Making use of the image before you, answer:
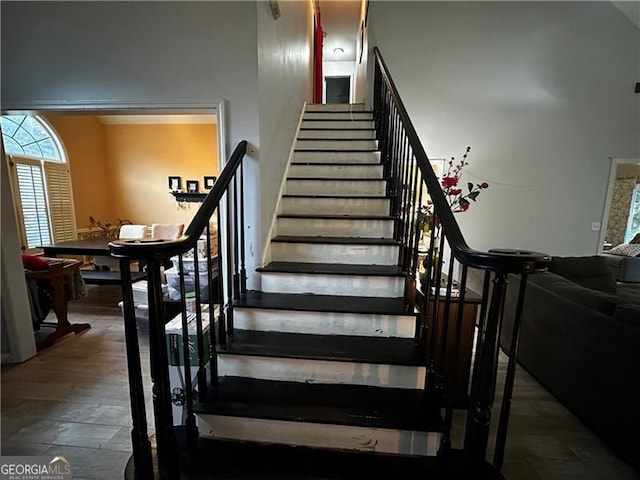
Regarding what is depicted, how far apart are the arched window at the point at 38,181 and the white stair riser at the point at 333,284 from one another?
5.11 meters

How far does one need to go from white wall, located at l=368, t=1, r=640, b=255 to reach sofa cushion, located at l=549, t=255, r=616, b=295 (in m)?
1.56

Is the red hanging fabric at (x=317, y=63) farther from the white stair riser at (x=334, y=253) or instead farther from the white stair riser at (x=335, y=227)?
the white stair riser at (x=334, y=253)

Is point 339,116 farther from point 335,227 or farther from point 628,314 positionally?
point 628,314

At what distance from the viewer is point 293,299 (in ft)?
6.31

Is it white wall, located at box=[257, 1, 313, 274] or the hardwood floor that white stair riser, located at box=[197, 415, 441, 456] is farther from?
white wall, located at box=[257, 1, 313, 274]

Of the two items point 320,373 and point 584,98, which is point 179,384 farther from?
point 584,98

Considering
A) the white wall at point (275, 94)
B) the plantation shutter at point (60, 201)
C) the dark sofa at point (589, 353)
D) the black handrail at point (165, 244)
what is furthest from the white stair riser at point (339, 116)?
the plantation shutter at point (60, 201)

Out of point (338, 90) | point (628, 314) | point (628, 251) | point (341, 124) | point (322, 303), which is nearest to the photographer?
point (628, 314)

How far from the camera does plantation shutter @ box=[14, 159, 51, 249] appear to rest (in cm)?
486

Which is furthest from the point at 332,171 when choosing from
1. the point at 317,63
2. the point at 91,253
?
the point at 317,63

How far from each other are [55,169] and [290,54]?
16.7 ft

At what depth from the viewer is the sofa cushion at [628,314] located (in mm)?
1669

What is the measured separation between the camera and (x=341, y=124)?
390cm

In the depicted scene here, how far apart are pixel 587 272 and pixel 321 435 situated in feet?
10.5
